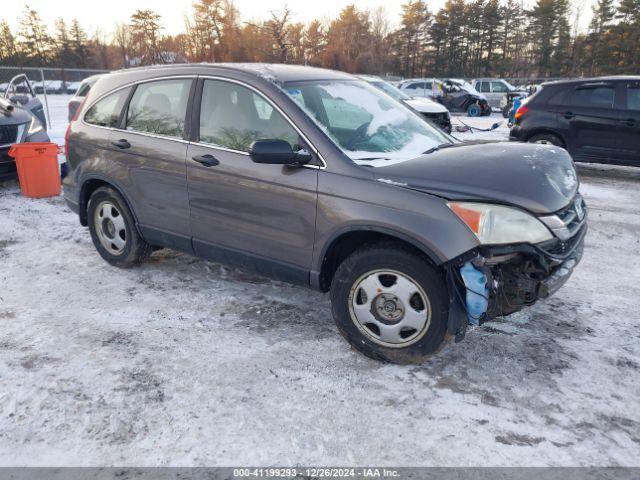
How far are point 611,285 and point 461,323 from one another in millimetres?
2288

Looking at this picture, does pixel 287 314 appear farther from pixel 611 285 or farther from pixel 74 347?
pixel 611 285

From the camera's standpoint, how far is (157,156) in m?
4.00

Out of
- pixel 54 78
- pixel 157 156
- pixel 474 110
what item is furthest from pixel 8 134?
pixel 54 78

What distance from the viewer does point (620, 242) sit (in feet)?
18.0

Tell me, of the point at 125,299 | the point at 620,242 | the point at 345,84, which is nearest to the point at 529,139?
the point at 620,242

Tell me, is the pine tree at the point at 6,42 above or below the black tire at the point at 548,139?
above

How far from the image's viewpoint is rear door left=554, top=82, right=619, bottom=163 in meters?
8.56

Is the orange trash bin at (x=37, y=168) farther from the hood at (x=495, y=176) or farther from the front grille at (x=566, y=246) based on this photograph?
the front grille at (x=566, y=246)

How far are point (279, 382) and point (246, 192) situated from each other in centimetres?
133

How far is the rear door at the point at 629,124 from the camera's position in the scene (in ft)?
27.2

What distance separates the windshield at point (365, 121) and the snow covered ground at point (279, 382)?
4.38 ft

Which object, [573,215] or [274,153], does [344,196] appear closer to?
[274,153]

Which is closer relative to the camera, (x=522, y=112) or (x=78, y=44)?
(x=522, y=112)

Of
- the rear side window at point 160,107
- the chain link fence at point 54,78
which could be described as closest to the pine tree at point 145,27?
the chain link fence at point 54,78
